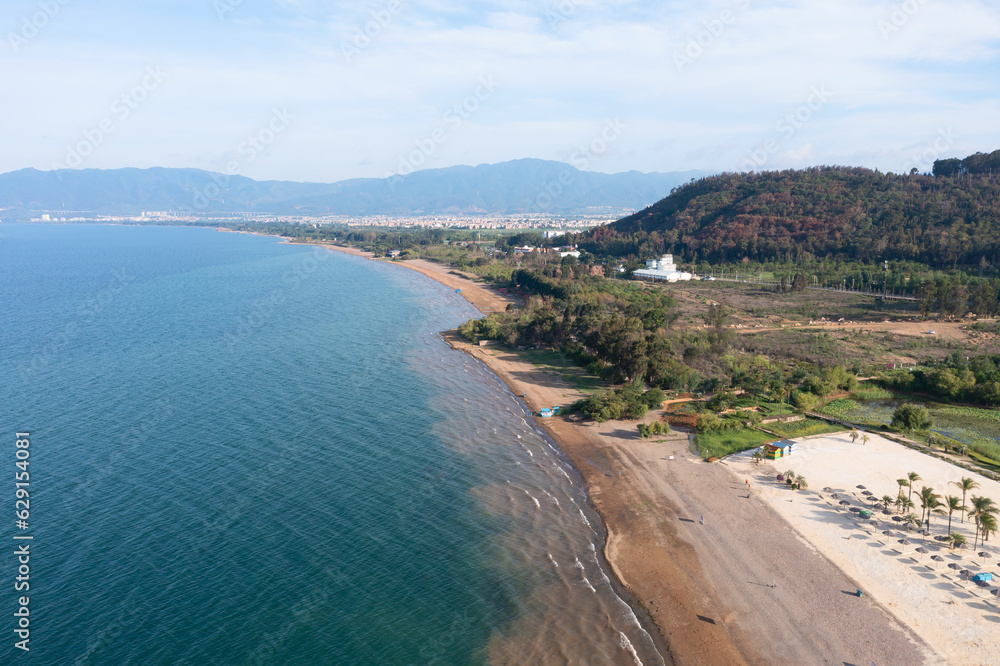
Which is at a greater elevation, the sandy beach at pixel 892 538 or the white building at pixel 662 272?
the white building at pixel 662 272

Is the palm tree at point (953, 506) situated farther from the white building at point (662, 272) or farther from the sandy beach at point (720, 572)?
the white building at point (662, 272)

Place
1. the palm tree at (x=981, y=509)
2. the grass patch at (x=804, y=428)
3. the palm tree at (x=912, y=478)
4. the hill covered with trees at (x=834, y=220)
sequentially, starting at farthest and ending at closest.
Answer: the hill covered with trees at (x=834, y=220) < the grass patch at (x=804, y=428) < the palm tree at (x=912, y=478) < the palm tree at (x=981, y=509)

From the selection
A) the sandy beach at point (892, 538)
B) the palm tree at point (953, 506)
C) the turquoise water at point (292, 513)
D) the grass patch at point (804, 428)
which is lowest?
the turquoise water at point (292, 513)

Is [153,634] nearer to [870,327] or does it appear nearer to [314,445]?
[314,445]

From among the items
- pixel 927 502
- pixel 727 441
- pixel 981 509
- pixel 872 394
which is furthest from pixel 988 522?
pixel 872 394

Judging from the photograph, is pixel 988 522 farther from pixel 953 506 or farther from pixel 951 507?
pixel 953 506

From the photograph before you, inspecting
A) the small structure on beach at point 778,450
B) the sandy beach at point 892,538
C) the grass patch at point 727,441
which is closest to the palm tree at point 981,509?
the sandy beach at point 892,538

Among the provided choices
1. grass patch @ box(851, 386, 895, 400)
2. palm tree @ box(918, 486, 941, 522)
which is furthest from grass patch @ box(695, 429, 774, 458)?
grass patch @ box(851, 386, 895, 400)

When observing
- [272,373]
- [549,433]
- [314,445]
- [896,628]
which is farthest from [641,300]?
[896,628]
